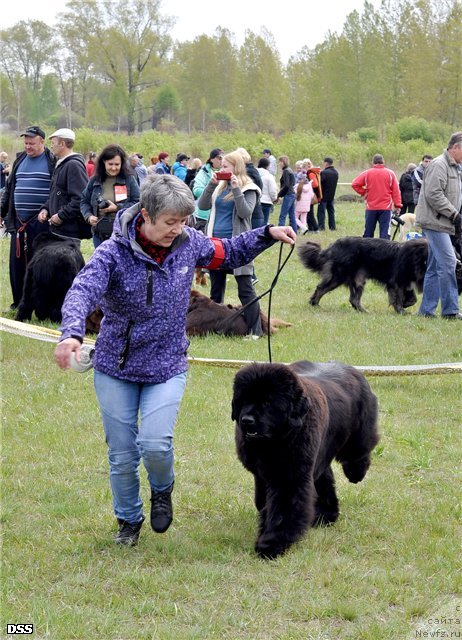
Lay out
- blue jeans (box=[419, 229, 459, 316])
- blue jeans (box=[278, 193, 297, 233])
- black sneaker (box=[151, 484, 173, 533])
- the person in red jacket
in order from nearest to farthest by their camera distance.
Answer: black sneaker (box=[151, 484, 173, 533]) → blue jeans (box=[419, 229, 459, 316]) → the person in red jacket → blue jeans (box=[278, 193, 297, 233])

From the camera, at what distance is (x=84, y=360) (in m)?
3.95

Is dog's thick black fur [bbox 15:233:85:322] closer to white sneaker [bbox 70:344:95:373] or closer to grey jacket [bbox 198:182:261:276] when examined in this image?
grey jacket [bbox 198:182:261:276]

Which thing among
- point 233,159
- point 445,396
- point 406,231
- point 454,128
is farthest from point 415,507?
point 454,128

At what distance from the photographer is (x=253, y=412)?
4.18 meters

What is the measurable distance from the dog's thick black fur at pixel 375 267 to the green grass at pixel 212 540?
14.3 feet

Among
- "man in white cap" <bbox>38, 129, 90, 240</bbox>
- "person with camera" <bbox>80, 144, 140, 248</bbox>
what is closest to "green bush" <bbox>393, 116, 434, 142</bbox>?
"man in white cap" <bbox>38, 129, 90, 240</bbox>

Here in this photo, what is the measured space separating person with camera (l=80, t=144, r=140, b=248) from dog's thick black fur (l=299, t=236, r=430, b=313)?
12.8 feet

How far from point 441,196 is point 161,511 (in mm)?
7334

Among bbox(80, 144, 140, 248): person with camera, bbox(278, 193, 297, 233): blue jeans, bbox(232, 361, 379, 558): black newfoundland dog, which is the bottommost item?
bbox(278, 193, 297, 233): blue jeans

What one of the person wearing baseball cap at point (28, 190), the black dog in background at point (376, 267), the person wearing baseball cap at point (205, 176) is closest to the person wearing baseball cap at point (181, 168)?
the person wearing baseball cap at point (205, 176)

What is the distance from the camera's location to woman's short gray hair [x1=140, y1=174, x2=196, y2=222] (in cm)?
405

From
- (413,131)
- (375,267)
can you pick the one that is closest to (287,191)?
(375,267)

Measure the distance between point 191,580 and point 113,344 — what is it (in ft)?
3.96

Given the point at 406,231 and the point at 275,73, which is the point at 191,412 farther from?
the point at 275,73
